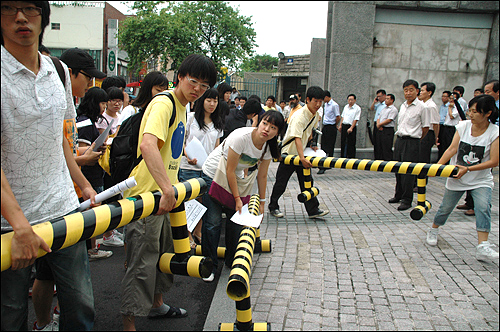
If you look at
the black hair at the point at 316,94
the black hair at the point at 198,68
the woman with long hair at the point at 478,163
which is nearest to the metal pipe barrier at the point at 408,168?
the woman with long hair at the point at 478,163

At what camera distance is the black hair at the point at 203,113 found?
4864mm

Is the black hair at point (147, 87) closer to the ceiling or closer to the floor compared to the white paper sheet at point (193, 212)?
closer to the ceiling

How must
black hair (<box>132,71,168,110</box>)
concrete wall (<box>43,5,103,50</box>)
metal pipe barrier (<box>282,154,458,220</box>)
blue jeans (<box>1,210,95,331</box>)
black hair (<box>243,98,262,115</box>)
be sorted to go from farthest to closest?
concrete wall (<box>43,5,103,50</box>) < black hair (<box>243,98,262,115</box>) < metal pipe barrier (<box>282,154,458,220</box>) < black hair (<box>132,71,168,110</box>) < blue jeans (<box>1,210,95,331</box>)

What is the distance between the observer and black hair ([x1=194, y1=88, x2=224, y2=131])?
4.86 m

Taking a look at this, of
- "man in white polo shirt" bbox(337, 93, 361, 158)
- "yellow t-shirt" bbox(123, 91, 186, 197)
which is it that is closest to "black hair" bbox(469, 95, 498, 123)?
"yellow t-shirt" bbox(123, 91, 186, 197)

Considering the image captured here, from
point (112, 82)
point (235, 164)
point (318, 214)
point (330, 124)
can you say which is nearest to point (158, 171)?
point (235, 164)

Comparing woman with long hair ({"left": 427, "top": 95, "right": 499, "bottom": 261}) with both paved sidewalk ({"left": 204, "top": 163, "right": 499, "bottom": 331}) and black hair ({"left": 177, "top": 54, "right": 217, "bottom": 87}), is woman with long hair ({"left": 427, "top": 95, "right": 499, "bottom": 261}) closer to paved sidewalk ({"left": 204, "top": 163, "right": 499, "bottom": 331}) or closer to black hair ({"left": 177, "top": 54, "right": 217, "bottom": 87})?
paved sidewalk ({"left": 204, "top": 163, "right": 499, "bottom": 331})

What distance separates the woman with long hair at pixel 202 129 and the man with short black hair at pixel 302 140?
1185 mm

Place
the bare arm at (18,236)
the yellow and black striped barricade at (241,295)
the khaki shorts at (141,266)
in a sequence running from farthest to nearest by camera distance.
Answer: the khaki shorts at (141,266), the yellow and black striped barricade at (241,295), the bare arm at (18,236)

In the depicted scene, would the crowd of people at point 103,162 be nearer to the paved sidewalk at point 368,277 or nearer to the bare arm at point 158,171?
the bare arm at point 158,171

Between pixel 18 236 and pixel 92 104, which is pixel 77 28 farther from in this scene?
pixel 18 236

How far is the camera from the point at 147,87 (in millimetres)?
3369

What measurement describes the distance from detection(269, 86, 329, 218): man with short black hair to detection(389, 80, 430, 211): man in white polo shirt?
1887mm

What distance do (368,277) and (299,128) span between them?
246cm
